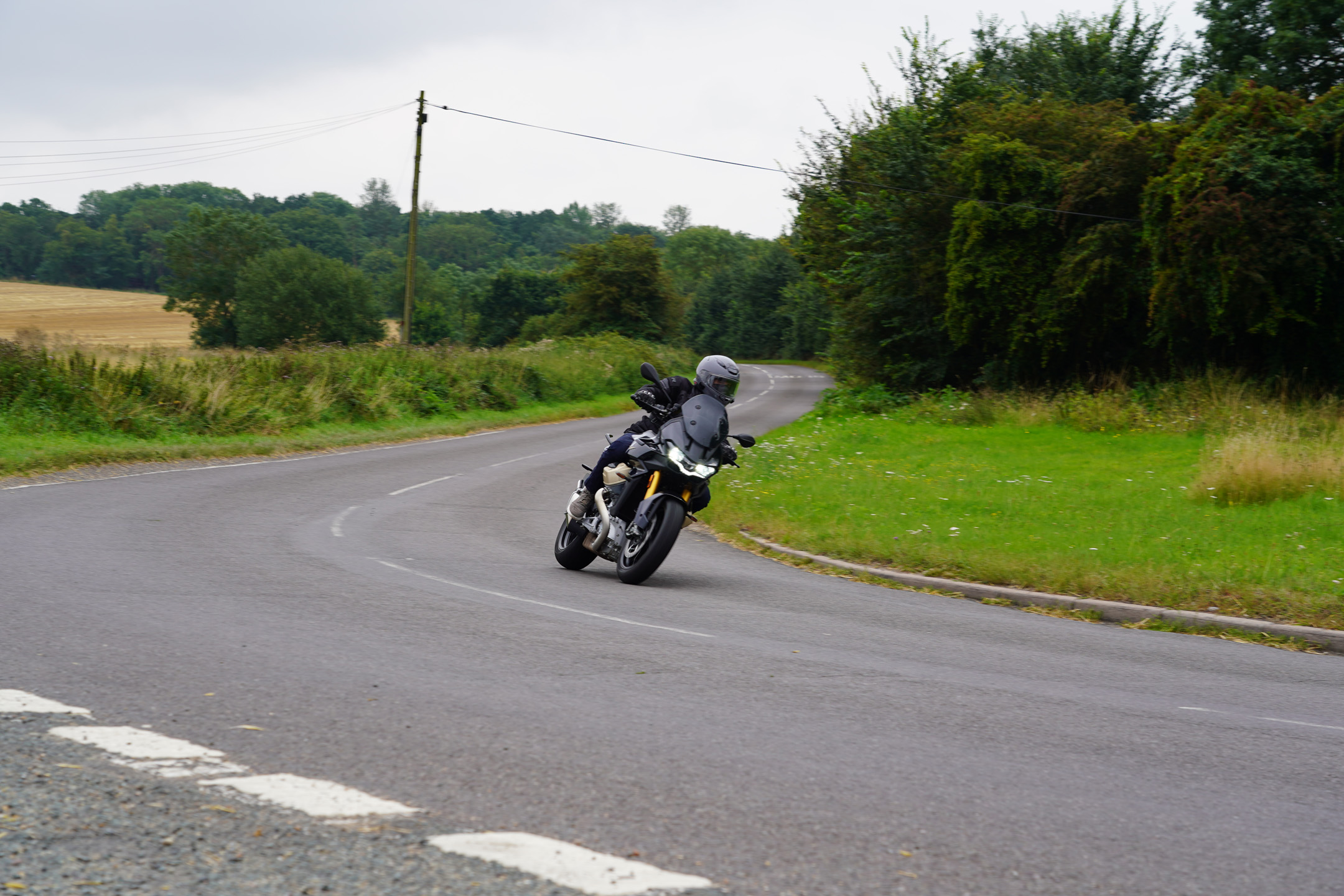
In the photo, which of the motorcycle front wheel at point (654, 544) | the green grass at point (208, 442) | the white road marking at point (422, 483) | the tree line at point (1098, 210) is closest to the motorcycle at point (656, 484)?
the motorcycle front wheel at point (654, 544)

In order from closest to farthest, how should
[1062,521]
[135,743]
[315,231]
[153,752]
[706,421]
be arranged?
1. [153,752]
2. [135,743]
3. [706,421]
4. [1062,521]
5. [315,231]

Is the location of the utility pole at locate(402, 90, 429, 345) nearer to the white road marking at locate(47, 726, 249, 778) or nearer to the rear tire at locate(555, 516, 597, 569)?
the rear tire at locate(555, 516, 597, 569)

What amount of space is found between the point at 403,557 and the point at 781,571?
12.4 ft

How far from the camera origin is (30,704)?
203 inches

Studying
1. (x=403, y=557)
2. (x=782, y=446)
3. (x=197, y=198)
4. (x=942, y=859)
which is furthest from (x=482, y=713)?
(x=197, y=198)

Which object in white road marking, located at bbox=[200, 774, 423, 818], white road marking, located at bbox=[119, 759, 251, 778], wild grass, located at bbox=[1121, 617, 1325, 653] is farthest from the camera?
wild grass, located at bbox=[1121, 617, 1325, 653]

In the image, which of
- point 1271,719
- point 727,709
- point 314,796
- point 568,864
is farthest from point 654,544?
point 568,864

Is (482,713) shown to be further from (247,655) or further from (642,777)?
(247,655)

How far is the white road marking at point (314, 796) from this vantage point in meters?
3.97

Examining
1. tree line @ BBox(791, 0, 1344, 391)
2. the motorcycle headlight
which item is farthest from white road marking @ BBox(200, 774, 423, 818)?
tree line @ BBox(791, 0, 1344, 391)

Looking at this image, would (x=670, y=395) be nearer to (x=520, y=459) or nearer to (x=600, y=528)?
(x=600, y=528)

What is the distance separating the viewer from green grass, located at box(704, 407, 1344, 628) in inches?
405

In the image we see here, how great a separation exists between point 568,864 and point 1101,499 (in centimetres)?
1317

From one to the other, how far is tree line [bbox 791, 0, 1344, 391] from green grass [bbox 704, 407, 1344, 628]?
194 inches
